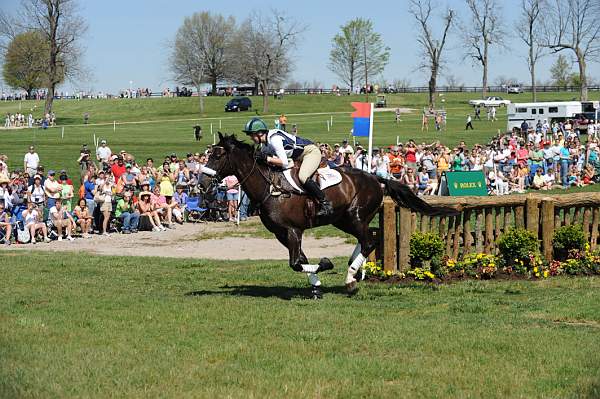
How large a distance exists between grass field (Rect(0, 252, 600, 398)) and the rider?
58.4 inches

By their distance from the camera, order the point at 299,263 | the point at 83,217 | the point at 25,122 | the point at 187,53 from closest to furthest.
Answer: the point at 299,263 → the point at 83,217 → the point at 25,122 → the point at 187,53

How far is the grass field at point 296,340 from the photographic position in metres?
7.48

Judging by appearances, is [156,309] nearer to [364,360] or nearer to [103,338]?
[103,338]

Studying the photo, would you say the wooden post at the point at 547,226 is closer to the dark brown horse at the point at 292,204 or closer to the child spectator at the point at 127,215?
the dark brown horse at the point at 292,204

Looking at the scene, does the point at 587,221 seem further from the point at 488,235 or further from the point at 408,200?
the point at 408,200

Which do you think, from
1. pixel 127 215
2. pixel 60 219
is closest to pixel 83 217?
pixel 60 219

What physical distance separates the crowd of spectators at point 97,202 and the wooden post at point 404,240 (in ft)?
22.5

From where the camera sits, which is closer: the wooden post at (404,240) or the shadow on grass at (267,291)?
the shadow on grass at (267,291)

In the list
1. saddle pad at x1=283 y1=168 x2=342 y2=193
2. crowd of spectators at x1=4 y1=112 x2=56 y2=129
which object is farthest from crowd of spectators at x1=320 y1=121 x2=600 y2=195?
crowd of spectators at x1=4 y1=112 x2=56 y2=129

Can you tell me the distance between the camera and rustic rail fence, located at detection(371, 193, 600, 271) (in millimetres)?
14383

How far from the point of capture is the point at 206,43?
11338 centimetres

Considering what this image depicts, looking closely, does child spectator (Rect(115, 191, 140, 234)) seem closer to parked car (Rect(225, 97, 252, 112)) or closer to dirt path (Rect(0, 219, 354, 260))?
dirt path (Rect(0, 219, 354, 260))

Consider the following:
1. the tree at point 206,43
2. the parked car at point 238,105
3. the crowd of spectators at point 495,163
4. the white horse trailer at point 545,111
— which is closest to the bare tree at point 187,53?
the tree at point 206,43

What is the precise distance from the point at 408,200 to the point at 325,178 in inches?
70.3
